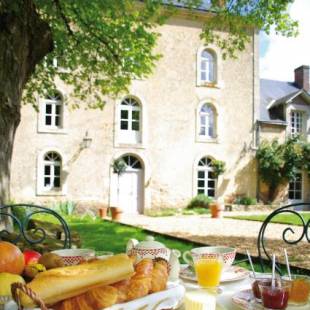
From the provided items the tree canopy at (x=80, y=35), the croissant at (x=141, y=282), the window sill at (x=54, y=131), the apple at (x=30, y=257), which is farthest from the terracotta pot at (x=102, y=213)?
the croissant at (x=141, y=282)

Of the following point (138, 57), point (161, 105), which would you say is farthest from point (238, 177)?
A: point (138, 57)

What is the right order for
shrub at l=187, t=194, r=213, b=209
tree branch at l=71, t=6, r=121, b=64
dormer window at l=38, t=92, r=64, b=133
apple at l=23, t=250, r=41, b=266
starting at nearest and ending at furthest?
apple at l=23, t=250, r=41, b=266, tree branch at l=71, t=6, r=121, b=64, dormer window at l=38, t=92, r=64, b=133, shrub at l=187, t=194, r=213, b=209

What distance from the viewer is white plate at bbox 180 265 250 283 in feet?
5.97

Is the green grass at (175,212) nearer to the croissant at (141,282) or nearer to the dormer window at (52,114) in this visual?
the dormer window at (52,114)

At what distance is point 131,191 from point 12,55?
12.2 meters

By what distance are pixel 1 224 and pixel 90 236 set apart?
4.28 m

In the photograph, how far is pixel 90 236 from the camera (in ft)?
31.3

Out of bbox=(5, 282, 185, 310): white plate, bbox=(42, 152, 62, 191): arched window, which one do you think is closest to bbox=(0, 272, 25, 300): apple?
bbox=(5, 282, 185, 310): white plate

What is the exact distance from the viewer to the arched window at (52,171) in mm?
16203

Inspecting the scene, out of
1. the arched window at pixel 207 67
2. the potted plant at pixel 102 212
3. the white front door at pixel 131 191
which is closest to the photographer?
the potted plant at pixel 102 212

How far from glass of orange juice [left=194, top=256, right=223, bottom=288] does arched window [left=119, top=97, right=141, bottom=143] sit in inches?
620

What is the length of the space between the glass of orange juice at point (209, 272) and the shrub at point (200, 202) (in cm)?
1631

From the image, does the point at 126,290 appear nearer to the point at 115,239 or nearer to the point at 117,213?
the point at 115,239

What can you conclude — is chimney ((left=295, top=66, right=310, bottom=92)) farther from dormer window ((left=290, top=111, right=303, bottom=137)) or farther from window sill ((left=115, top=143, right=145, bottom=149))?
window sill ((left=115, top=143, right=145, bottom=149))
